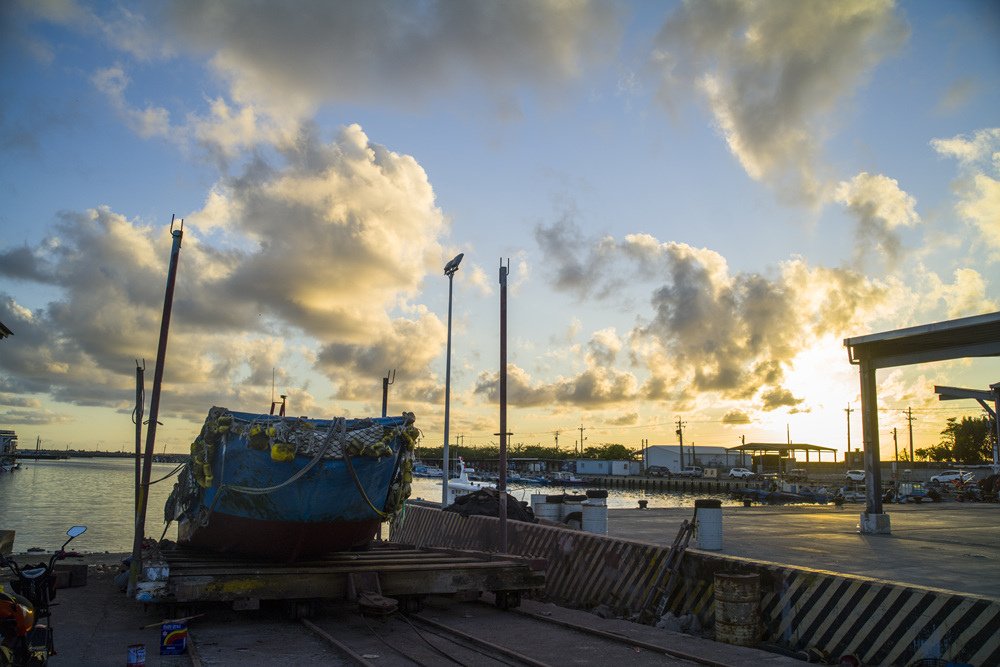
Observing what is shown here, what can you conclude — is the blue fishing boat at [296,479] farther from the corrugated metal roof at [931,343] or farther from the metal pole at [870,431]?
the metal pole at [870,431]

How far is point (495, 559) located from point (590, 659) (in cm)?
416

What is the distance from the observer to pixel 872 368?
2141cm

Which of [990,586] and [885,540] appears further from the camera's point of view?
[885,540]

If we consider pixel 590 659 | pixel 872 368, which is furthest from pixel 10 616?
pixel 872 368

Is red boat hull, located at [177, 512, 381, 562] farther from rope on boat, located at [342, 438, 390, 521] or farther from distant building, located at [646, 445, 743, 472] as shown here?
distant building, located at [646, 445, 743, 472]

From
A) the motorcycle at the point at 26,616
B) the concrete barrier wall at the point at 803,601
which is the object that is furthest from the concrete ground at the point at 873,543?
the motorcycle at the point at 26,616

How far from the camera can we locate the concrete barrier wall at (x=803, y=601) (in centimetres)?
792

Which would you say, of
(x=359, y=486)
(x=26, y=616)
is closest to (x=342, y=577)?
(x=359, y=486)

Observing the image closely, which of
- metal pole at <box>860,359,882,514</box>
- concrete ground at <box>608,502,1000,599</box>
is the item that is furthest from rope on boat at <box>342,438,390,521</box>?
metal pole at <box>860,359,882,514</box>

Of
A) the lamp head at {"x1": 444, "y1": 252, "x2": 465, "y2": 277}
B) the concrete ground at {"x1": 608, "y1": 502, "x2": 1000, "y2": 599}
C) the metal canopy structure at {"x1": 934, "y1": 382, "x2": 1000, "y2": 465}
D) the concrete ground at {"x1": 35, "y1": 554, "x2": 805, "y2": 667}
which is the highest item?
the lamp head at {"x1": 444, "y1": 252, "x2": 465, "y2": 277}

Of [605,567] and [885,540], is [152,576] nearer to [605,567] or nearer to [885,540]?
[605,567]

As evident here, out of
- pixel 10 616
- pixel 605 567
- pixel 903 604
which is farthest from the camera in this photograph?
pixel 605 567

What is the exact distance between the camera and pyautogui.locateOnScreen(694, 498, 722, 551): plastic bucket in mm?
15555

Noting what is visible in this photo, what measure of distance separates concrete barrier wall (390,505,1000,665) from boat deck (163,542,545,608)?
1.19m
